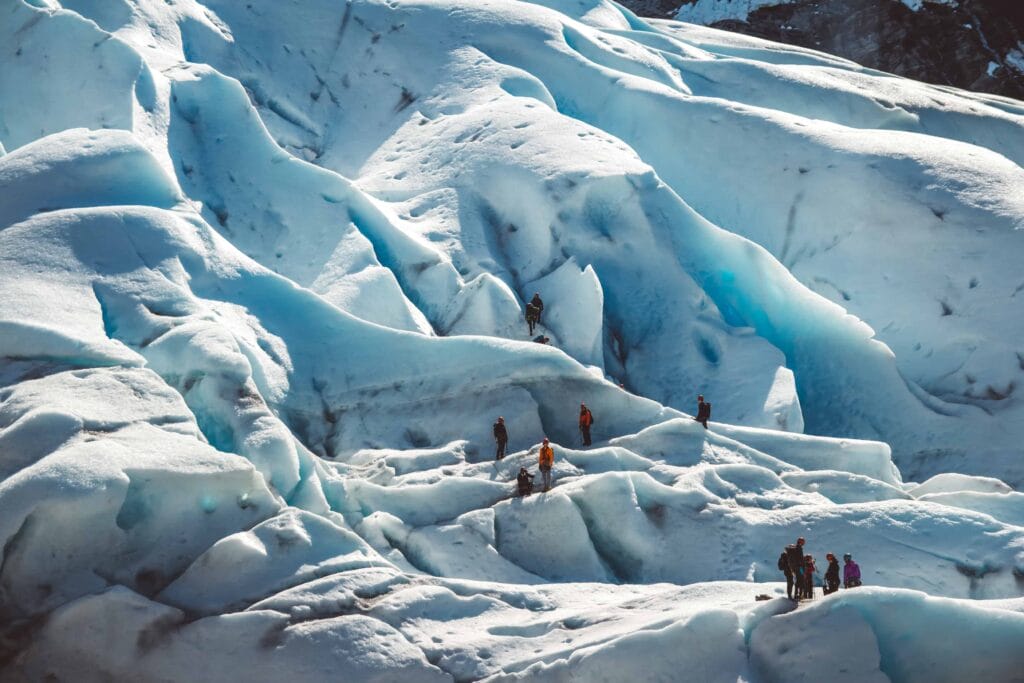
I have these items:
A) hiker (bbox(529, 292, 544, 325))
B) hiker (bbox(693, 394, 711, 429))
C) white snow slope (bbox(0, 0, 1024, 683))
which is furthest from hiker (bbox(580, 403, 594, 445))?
hiker (bbox(529, 292, 544, 325))

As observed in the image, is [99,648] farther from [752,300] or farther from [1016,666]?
[752,300]

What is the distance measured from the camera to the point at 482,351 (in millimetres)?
25828

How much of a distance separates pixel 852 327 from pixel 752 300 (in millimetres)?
2091

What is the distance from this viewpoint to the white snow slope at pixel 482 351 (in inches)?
760

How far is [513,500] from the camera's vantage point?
2330 centimetres

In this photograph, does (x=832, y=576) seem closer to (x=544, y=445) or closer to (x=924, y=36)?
(x=544, y=445)

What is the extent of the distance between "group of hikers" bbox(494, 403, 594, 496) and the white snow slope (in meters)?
0.29

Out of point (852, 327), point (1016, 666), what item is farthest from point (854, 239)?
point (1016, 666)

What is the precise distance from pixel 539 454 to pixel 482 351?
267cm

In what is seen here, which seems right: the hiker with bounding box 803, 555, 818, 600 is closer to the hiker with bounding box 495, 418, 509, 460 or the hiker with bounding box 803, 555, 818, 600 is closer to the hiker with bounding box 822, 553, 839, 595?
the hiker with bounding box 822, 553, 839, 595

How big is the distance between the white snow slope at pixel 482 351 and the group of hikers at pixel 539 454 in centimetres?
29

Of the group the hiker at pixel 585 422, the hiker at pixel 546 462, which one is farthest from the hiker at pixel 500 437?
the hiker at pixel 585 422

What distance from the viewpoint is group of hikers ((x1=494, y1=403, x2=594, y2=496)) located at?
76.5ft

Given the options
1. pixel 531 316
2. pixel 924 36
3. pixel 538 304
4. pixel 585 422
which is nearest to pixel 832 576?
pixel 585 422
